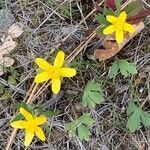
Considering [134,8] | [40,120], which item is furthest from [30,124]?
[134,8]

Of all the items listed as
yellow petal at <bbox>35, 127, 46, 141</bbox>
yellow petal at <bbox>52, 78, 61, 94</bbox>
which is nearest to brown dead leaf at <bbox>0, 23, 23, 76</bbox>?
yellow petal at <bbox>52, 78, 61, 94</bbox>

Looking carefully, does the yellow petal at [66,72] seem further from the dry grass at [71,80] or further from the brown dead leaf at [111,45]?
the brown dead leaf at [111,45]

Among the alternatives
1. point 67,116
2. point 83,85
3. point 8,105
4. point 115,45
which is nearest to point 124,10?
point 115,45

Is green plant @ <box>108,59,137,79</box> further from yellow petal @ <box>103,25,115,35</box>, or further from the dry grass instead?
yellow petal @ <box>103,25,115,35</box>

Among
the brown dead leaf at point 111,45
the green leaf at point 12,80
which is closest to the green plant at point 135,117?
the brown dead leaf at point 111,45

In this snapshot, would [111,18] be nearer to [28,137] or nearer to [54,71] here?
[54,71]

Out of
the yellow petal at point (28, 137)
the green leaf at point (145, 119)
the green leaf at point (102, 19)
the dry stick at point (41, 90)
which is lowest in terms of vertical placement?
the green leaf at point (145, 119)

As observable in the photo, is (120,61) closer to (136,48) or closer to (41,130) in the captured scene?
(136,48)
